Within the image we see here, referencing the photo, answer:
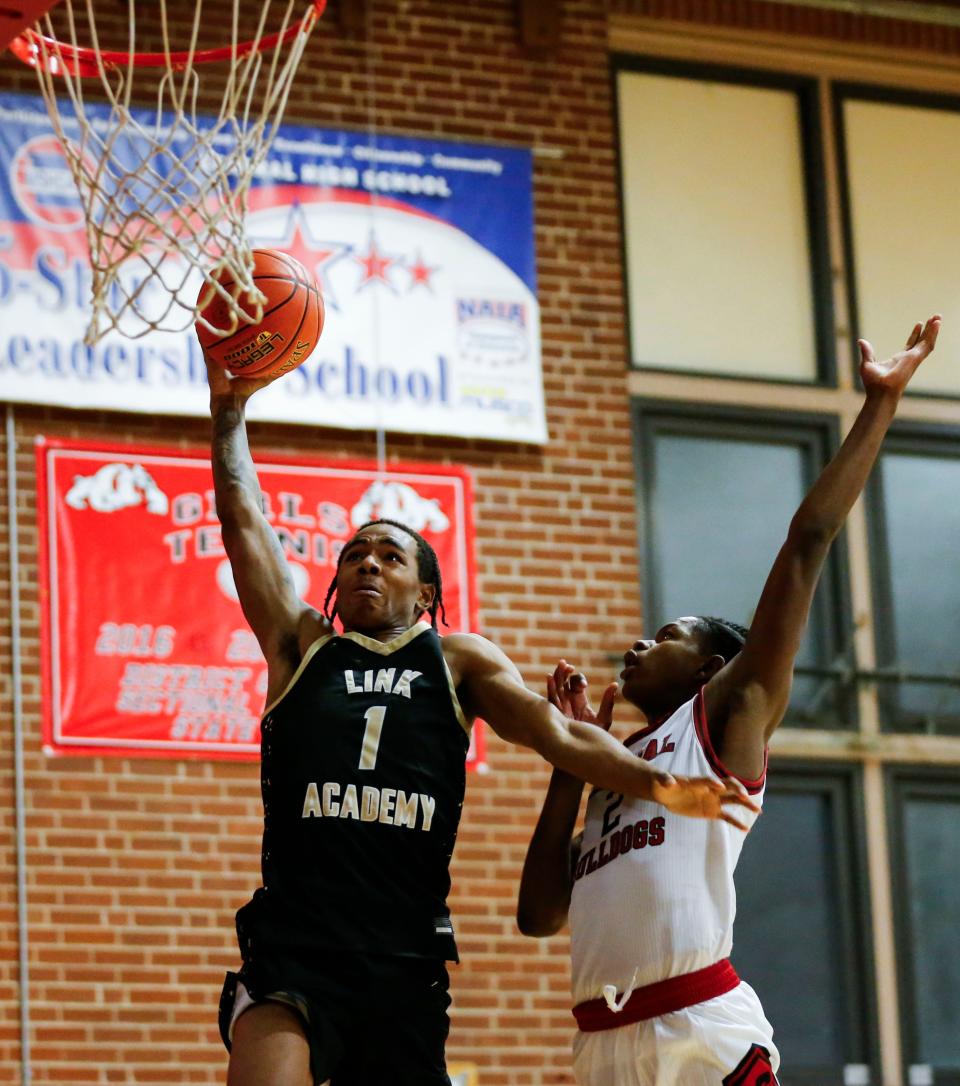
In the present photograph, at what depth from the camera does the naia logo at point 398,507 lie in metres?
8.82

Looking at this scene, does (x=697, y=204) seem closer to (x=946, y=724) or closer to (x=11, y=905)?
(x=946, y=724)

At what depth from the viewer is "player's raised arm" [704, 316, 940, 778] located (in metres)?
4.38

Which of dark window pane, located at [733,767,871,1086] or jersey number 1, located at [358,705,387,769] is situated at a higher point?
jersey number 1, located at [358,705,387,769]

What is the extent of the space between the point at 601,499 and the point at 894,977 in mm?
2570

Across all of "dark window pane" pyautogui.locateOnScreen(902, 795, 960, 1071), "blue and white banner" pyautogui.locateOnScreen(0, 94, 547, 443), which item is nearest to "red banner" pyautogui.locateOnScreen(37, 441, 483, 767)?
"blue and white banner" pyautogui.locateOnScreen(0, 94, 547, 443)

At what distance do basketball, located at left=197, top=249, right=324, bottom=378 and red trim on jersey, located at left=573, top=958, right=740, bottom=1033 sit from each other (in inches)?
68.4

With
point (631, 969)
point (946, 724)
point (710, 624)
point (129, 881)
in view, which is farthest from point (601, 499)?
point (631, 969)

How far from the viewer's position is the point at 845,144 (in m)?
10.1

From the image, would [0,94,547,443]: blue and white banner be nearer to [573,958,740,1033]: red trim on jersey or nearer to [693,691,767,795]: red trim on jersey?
[693,691,767,795]: red trim on jersey

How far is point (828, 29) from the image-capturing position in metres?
10.2

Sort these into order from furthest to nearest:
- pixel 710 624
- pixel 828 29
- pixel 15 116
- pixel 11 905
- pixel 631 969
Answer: pixel 828 29 < pixel 15 116 < pixel 11 905 < pixel 710 624 < pixel 631 969

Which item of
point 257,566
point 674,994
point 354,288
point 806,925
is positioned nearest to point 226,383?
point 257,566

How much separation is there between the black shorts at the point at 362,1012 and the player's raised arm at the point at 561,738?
0.53m

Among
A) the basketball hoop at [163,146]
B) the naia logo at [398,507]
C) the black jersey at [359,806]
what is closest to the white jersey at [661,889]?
the black jersey at [359,806]
